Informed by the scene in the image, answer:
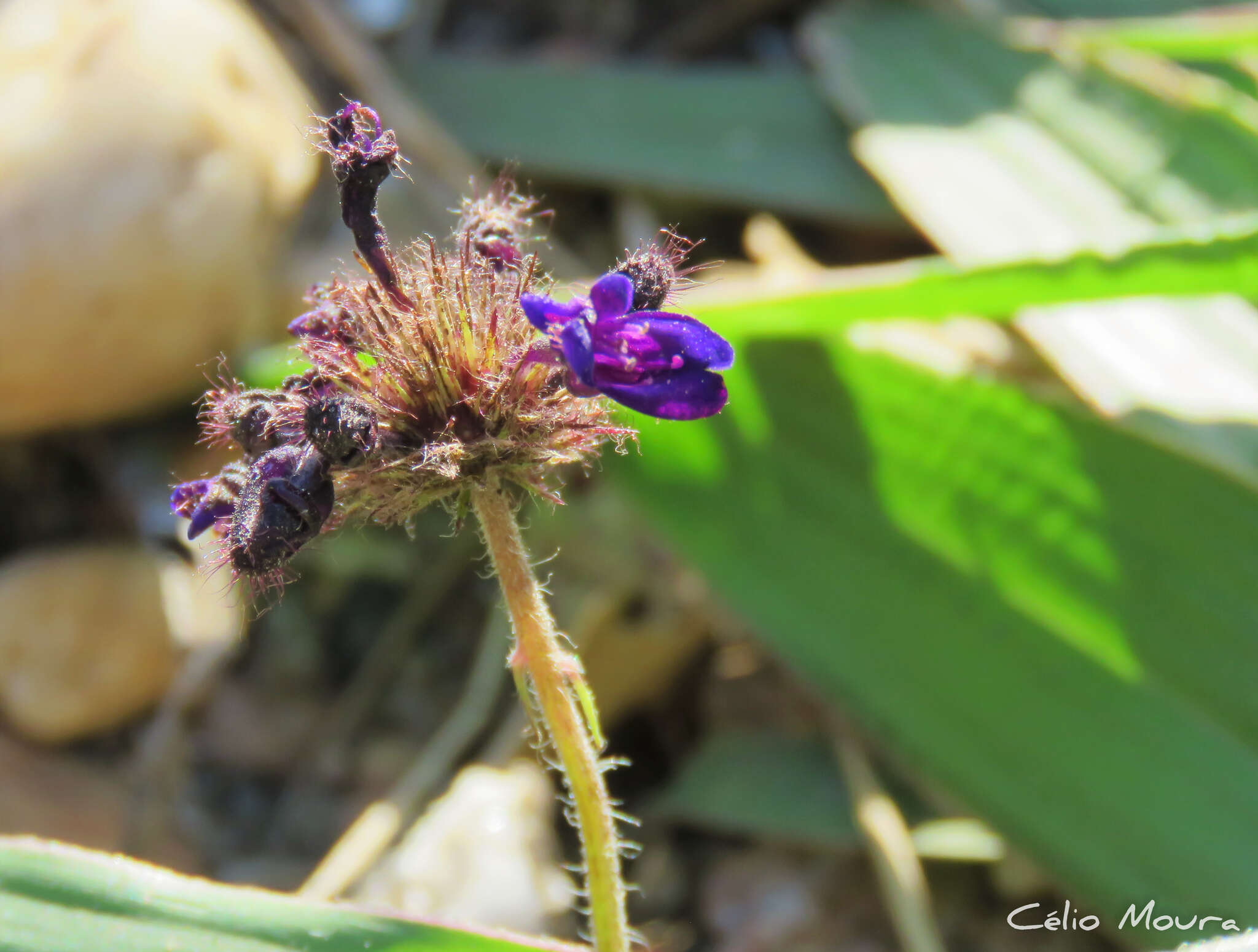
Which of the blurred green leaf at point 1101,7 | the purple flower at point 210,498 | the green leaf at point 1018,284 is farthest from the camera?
the blurred green leaf at point 1101,7

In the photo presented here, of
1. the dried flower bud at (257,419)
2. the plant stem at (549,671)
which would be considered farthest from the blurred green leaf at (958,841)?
the dried flower bud at (257,419)

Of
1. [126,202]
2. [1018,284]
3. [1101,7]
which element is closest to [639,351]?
[1018,284]

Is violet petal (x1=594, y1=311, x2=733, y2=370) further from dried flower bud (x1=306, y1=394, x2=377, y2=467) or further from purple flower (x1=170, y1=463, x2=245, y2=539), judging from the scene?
purple flower (x1=170, y1=463, x2=245, y2=539)

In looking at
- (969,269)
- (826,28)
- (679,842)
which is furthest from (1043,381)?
(826,28)

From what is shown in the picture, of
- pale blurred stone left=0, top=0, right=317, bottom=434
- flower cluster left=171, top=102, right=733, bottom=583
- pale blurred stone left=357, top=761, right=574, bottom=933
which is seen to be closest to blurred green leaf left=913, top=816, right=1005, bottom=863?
pale blurred stone left=357, top=761, right=574, bottom=933

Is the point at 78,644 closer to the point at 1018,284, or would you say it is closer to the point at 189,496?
the point at 189,496

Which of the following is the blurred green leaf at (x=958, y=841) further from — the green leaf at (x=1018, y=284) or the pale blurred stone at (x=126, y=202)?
the pale blurred stone at (x=126, y=202)

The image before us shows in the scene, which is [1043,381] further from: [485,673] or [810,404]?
[485,673]
